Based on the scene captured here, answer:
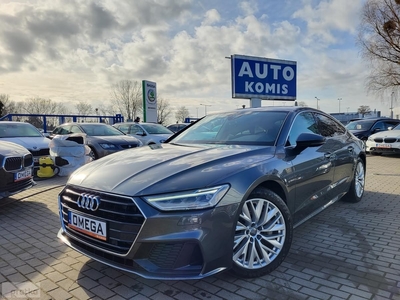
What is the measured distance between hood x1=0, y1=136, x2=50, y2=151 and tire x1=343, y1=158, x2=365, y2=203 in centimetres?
757

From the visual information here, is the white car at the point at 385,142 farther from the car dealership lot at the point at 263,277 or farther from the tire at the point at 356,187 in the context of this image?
the car dealership lot at the point at 263,277

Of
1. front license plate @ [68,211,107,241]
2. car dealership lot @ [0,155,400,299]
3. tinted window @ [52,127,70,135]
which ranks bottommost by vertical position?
car dealership lot @ [0,155,400,299]

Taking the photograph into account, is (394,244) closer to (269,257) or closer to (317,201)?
(317,201)

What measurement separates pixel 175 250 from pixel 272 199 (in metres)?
1.06

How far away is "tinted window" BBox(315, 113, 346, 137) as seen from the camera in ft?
13.9

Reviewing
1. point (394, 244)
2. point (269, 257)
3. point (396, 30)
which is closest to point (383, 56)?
point (396, 30)

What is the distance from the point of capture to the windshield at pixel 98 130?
996cm

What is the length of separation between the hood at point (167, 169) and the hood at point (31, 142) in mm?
6051

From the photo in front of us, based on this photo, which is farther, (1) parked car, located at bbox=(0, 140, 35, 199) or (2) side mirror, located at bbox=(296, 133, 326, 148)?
(1) parked car, located at bbox=(0, 140, 35, 199)

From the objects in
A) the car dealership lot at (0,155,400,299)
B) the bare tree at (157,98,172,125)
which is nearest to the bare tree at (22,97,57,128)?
the bare tree at (157,98,172,125)

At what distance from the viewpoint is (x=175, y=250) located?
216 centimetres

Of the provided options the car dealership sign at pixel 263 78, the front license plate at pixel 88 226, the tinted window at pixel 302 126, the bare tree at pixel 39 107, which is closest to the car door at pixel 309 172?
the tinted window at pixel 302 126

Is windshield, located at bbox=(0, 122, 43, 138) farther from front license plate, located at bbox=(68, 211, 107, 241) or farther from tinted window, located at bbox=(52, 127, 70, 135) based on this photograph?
front license plate, located at bbox=(68, 211, 107, 241)

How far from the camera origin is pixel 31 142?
8312mm
